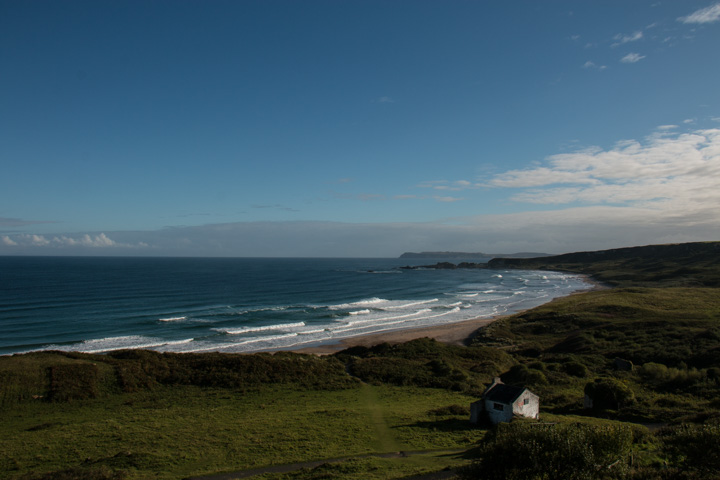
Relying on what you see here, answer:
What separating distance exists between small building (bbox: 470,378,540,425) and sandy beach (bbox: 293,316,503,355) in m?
27.2

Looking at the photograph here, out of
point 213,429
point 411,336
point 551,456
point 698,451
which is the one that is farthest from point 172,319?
point 698,451

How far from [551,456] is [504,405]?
38.3 ft

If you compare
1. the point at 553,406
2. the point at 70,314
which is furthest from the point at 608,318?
the point at 70,314

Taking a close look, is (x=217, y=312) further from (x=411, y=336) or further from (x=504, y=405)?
(x=504, y=405)

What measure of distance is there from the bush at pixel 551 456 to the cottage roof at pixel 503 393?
943cm

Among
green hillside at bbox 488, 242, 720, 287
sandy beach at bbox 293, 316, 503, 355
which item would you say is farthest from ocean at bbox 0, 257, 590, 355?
green hillside at bbox 488, 242, 720, 287

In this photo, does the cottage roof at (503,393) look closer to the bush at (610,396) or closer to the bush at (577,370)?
the bush at (610,396)

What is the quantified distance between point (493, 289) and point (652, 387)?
94.3 m

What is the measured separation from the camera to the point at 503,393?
25516 mm

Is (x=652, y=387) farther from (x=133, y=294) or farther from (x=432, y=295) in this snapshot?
(x=133, y=294)

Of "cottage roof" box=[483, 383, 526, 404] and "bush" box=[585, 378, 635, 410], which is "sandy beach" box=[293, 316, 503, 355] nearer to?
"cottage roof" box=[483, 383, 526, 404]

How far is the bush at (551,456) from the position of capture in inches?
539

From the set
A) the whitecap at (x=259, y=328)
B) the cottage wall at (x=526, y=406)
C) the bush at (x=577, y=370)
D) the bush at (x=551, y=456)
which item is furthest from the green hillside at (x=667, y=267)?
the bush at (x=551, y=456)

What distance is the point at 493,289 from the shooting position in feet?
413
